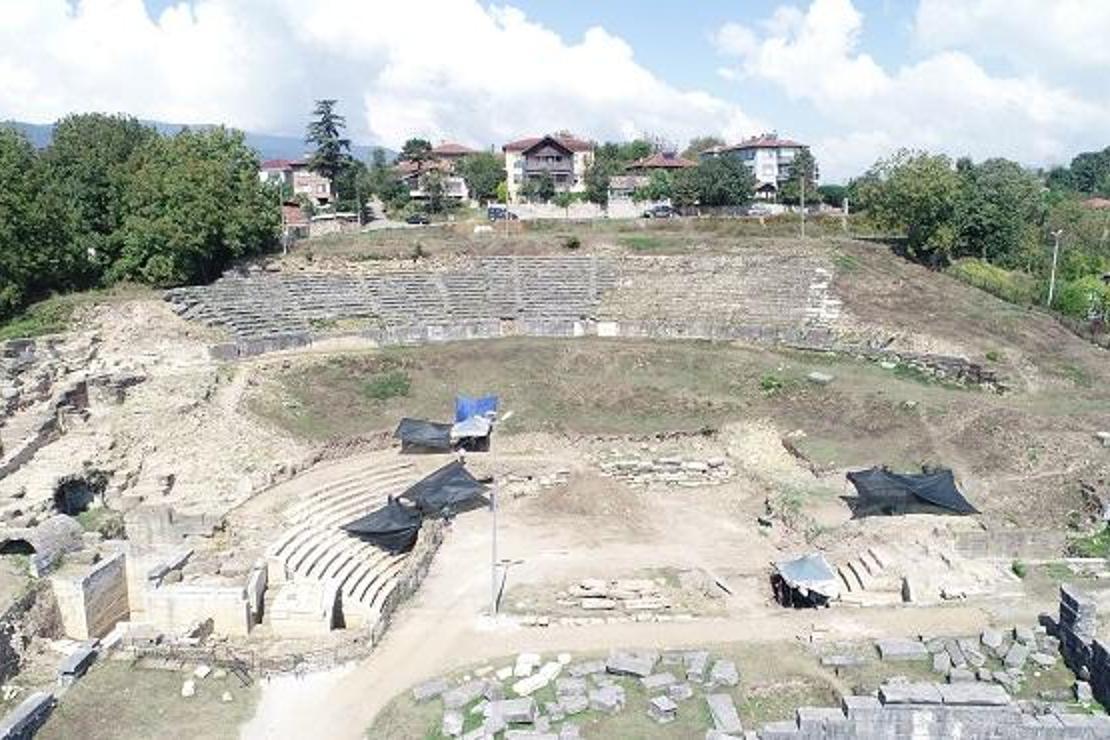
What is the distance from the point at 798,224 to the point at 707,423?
3239cm

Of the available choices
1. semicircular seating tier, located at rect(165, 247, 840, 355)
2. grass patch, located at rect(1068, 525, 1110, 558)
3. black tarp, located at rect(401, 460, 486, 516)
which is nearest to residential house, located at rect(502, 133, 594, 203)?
semicircular seating tier, located at rect(165, 247, 840, 355)

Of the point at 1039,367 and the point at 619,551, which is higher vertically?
the point at 1039,367

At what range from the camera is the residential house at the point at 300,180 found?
106525 mm

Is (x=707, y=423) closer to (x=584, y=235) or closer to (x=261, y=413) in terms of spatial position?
(x=261, y=413)

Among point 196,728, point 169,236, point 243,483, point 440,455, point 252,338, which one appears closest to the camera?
point 196,728

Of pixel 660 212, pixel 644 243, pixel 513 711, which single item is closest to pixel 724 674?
pixel 513 711

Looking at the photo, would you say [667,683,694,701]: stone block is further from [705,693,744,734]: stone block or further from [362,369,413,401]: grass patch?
[362,369,413,401]: grass patch

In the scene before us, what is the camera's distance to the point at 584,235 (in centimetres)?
6444

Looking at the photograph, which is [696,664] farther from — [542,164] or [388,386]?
[542,164]

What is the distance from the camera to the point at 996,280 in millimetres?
57031

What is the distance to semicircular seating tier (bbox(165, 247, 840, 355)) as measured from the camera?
4906cm

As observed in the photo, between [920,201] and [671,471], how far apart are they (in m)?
30.9

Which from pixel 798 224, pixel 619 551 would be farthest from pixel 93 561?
pixel 798 224

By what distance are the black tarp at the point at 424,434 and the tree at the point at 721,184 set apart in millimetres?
48879
